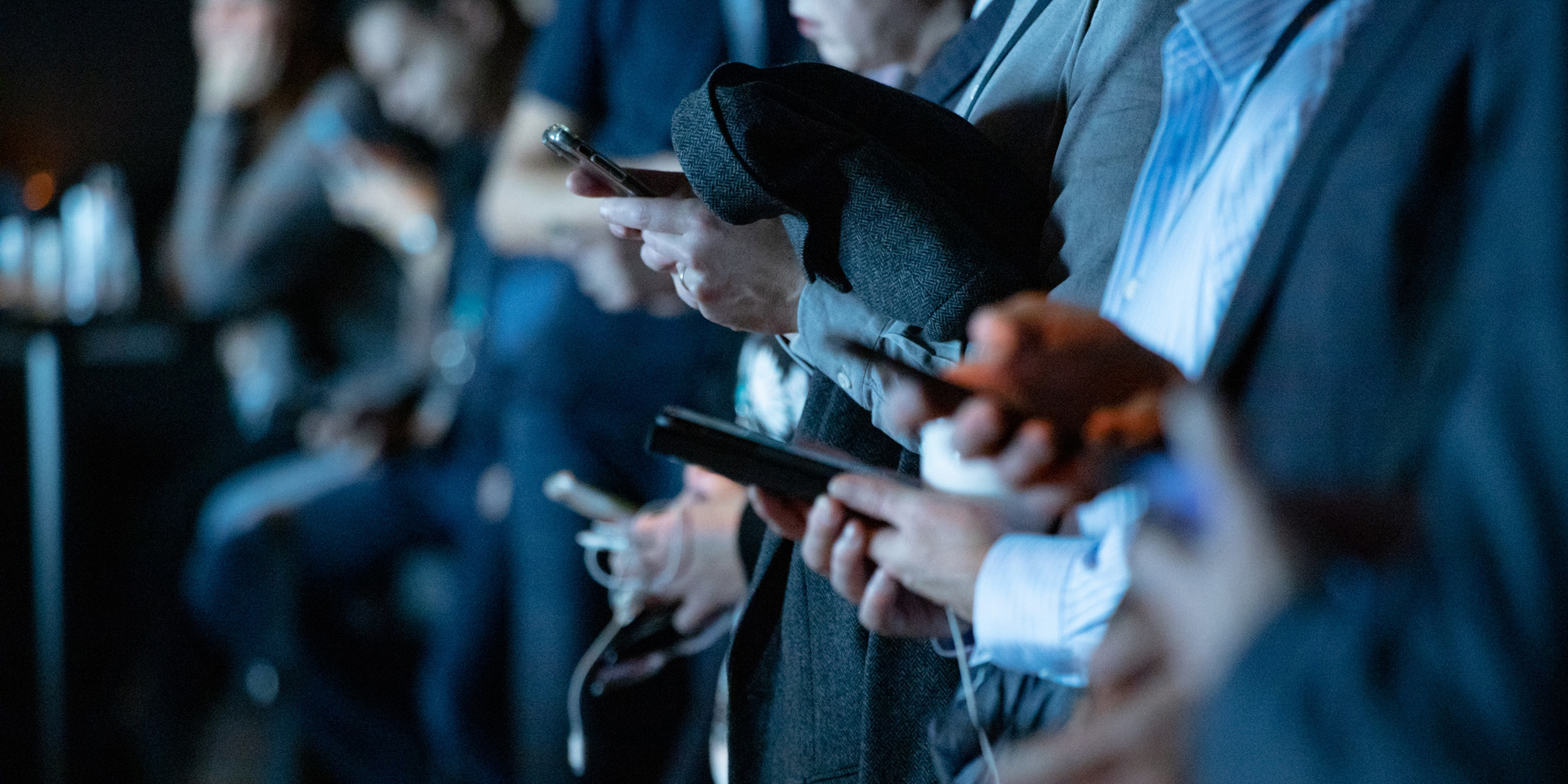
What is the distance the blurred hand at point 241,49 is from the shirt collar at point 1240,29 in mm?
2707

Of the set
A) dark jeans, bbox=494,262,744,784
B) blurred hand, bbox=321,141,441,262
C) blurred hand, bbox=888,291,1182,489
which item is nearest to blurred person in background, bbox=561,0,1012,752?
blurred hand, bbox=888,291,1182,489

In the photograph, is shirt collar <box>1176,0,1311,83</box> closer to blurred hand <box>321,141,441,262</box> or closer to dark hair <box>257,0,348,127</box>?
blurred hand <box>321,141,441,262</box>

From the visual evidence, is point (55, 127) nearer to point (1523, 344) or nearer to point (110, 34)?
point (110, 34)

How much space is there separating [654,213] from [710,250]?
5 cm

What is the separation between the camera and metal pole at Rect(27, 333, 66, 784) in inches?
88.4

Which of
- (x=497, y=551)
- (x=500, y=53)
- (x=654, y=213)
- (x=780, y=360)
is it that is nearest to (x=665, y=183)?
(x=654, y=213)

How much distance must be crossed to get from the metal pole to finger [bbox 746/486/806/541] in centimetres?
210

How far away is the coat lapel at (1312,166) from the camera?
1.72 ft

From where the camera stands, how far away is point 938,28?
3.31 ft

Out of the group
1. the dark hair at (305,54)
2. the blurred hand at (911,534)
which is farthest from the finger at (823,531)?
the dark hair at (305,54)

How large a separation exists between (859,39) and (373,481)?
1.61 m

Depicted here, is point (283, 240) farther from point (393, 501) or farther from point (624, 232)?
point (624, 232)

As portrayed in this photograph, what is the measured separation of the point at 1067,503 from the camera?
21.8 inches

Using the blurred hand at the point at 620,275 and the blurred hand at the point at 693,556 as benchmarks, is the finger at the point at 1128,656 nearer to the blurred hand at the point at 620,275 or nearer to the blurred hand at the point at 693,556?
the blurred hand at the point at 693,556
